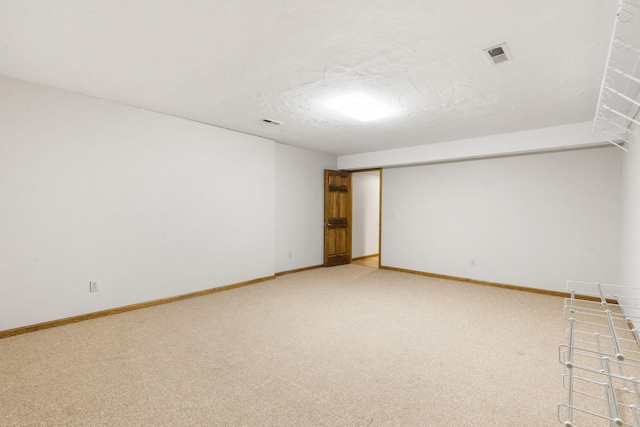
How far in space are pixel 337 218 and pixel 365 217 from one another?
1.37 metres

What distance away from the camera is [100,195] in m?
3.51

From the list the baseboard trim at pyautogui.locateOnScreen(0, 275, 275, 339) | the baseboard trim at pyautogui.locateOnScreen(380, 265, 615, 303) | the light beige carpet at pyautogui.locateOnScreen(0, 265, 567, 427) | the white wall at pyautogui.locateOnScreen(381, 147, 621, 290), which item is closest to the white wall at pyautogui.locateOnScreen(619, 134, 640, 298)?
the white wall at pyautogui.locateOnScreen(381, 147, 621, 290)

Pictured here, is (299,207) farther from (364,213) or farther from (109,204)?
(109,204)

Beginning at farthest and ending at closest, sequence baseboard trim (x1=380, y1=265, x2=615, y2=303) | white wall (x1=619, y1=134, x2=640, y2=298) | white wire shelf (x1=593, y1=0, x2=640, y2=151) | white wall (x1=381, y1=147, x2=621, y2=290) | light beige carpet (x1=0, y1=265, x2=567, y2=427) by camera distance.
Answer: baseboard trim (x1=380, y1=265, x2=615, y2=303) < white wall (x1=381, y1=147, x2=621, y2=290) < white wall (x1=619, y1=134, x2=640, y2=298) < light beige carpet (x1=0, y1=265, x2=567, y2=427) < white wire shelf (x1=593, y1=0, x2=640, y2=151)

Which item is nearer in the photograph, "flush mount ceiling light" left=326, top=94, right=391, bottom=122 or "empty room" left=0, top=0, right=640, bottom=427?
"empty room" left=0, top=0, right=640, bottom=427

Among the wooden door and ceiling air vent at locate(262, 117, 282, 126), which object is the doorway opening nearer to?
the wooden door

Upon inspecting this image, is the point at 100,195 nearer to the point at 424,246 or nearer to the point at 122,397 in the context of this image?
the point at 122,397

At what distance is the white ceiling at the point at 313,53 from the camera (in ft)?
6.40

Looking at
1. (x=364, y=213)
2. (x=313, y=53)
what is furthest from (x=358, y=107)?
(x=364, y=213)

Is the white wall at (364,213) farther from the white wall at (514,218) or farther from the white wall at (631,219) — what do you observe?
the white wall at (631,219)

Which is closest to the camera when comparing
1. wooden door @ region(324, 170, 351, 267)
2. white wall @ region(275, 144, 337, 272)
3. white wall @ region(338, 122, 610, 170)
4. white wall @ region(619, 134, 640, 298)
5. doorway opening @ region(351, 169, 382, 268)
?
white wall @ region(619, 134, 640, 298)

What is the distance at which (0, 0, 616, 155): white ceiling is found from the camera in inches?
76.7

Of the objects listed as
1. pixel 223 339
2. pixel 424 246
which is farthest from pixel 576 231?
pixel 223 339

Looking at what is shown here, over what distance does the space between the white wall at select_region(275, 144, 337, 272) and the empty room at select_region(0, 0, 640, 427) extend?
6cm
